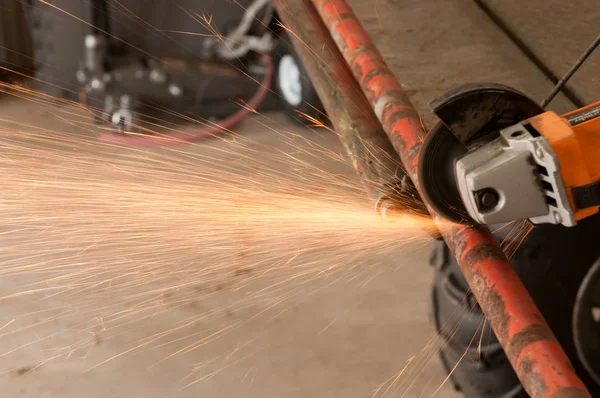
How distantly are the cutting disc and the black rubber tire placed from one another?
1.20ft

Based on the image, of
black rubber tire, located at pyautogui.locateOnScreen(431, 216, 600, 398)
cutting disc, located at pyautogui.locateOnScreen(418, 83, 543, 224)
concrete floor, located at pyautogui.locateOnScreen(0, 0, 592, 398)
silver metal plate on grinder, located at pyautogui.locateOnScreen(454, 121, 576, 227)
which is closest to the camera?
silver metal plate on grinder, located at pyautogui.locateOnScreen(454, 121, 576, 227)

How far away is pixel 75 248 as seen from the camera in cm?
302

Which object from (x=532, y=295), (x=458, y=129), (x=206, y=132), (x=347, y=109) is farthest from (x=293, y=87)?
(x=458, y=129)

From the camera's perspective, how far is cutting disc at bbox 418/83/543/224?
1401 mm

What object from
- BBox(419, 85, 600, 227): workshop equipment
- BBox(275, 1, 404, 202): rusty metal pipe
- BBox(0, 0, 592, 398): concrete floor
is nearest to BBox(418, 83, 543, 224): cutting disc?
BBox(419, 85, 600, 227): workshop equipment

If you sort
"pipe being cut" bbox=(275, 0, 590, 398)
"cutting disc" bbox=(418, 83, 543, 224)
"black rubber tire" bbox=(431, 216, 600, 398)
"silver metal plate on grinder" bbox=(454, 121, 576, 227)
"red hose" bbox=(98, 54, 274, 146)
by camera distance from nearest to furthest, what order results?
"pipe being cut" bbox=(275, 0, 590, 398)
"silver metal plate on grinder" bbox=(454, 121, 576, 227)
"cutting disc" bbox=(418, 83, 543, 224)
"black rubber tire" bbox=(431, 216, 600, 398)
"red hose" bbox=(98, 54, 274, 146)

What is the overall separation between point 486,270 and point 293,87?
2.81 m

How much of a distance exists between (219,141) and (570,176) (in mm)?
3041

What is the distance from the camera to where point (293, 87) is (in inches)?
156

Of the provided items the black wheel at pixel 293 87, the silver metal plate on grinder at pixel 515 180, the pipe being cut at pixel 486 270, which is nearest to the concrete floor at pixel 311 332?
the pipe being cut at pixel 486 270

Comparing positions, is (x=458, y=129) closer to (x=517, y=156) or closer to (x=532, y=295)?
(x=517, y=156)

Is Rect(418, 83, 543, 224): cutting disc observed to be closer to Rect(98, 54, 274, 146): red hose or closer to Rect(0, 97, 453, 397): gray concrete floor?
Rect(0, 97, 453, 397): gray concrete floor

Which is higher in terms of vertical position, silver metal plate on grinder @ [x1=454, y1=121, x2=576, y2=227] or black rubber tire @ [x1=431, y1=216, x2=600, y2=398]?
silver metal plate on grinder @ [x1=454, y1=121, x2=576, y2=227]

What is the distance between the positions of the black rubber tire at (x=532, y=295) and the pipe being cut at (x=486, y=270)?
344mm
